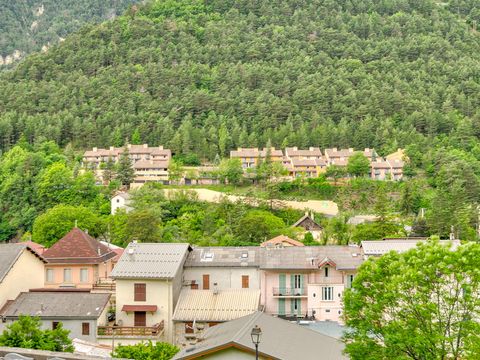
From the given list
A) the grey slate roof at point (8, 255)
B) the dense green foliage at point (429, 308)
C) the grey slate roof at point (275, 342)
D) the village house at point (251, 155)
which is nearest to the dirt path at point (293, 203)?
the village house at point (251, 155)

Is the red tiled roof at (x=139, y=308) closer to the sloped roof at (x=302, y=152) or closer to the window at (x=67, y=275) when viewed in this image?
the window at (x=67, y=275)

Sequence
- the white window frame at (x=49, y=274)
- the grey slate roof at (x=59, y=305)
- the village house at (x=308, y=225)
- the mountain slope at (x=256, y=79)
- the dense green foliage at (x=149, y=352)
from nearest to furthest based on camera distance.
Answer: the dense green foliage at (x=149, y=352)
the grey slate roof at (x=59, y=305)
the white window frame at (x=49, y=274)
the village house at (x=308, y=225)
the mountain slope at (x=256, y=79)

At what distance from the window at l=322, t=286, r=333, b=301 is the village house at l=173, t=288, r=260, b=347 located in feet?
12.0

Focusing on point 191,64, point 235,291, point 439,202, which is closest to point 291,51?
point 191,64

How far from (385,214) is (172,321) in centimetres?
3130

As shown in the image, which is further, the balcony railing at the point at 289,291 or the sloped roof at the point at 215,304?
the balcony railing at the point at 289,291

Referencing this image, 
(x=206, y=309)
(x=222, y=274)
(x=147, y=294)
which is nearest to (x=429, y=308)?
(x=206, y=309)

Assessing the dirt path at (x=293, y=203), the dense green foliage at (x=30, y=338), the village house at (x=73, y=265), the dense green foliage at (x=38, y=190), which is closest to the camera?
the dense green foliage at (x=30, y=338)

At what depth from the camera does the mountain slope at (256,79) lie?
328ft

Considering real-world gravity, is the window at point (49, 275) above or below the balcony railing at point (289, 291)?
above

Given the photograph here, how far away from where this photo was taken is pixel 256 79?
12100 cm

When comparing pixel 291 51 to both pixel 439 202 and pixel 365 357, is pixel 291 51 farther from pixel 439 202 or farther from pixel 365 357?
pixel 365 357

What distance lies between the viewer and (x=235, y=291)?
35.7 m

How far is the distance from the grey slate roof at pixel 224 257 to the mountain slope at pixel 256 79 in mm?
→ 54413
